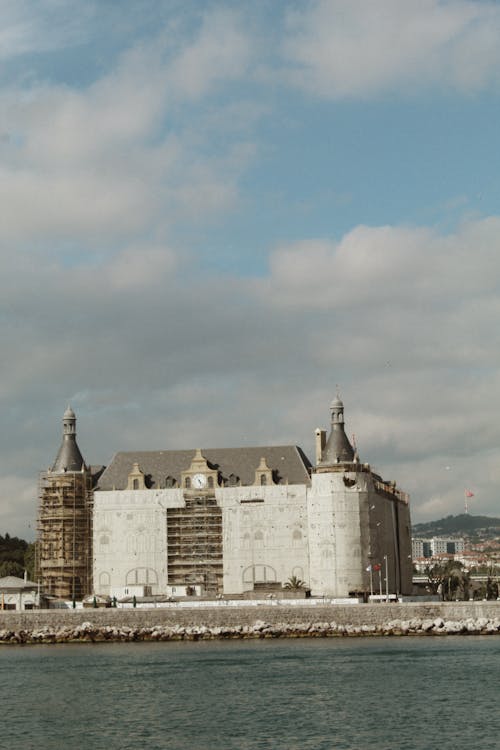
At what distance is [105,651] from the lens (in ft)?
269

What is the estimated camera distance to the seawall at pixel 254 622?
297 ft

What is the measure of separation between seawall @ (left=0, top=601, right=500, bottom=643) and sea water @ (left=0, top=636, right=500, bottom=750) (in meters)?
9.26

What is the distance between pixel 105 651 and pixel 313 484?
41788 mm

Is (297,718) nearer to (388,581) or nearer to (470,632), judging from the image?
(470,632)

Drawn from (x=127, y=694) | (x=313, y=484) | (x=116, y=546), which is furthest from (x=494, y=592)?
(x=127, y=694)

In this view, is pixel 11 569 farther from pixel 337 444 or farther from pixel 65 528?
pixel 337 444

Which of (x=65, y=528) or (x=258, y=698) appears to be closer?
(x=258, y=698)

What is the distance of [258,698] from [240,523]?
66359 mm

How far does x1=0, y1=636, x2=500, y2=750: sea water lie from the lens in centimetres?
4384

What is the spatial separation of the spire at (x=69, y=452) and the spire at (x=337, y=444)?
89.0 ft

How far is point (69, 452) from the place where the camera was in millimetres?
126438

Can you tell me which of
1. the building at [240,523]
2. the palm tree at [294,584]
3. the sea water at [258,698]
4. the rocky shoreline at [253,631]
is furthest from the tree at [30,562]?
the sea water at [258,698]

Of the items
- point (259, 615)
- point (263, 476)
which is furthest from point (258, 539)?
point (259, 615)

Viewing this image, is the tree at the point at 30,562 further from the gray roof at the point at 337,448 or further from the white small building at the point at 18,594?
the gray roof at the point at 337,448
